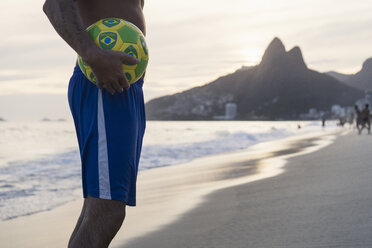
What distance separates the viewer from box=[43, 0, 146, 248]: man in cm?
164

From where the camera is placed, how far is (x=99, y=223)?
167 centimetres

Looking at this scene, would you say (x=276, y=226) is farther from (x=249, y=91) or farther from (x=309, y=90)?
(x=249, y=91)

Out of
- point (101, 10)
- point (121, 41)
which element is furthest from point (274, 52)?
point (121, 41)

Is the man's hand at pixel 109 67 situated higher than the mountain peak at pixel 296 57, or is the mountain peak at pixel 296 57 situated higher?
the mountain peak at pixel 296 57

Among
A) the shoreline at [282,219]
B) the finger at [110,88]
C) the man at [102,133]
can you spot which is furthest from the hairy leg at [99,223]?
the shoreline at [282,219]

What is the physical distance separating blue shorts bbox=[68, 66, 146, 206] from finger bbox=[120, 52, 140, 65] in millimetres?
120

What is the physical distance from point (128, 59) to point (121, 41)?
0.10m

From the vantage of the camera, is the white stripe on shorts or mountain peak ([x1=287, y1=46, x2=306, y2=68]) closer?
the white stripe on shorts

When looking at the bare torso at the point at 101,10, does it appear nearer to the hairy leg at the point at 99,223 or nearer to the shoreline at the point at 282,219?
the hairy leg at the point at 99,223

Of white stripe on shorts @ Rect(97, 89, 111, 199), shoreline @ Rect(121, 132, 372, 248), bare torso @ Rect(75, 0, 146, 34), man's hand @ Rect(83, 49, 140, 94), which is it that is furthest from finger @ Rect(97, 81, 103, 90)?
shoreline @ Rect(121, 132, 372, 248)

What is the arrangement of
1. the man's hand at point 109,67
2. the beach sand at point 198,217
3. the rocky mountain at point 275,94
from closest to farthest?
the man's hand at point 109,67
the beach sand at point 198,217
the rocky mountain at point 275,94

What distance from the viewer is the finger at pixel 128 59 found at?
1.65 metres

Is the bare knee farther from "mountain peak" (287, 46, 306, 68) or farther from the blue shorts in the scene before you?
"mountain peak" (287, 46, 306, 68)

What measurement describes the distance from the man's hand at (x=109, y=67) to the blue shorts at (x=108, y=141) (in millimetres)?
59
